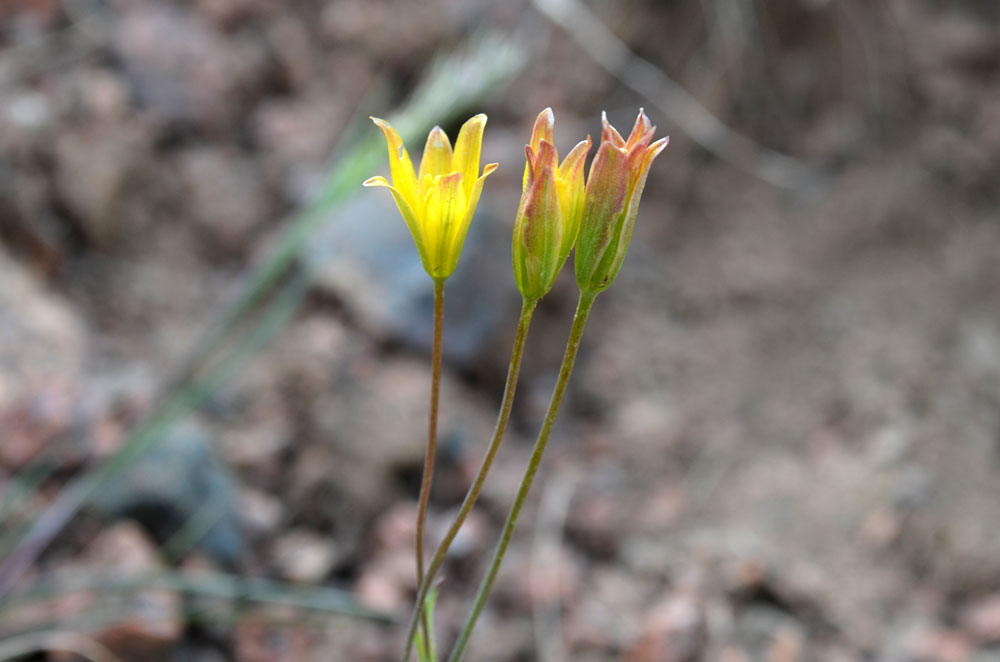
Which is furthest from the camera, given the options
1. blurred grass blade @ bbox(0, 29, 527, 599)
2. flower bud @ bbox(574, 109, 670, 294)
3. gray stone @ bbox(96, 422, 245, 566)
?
gray stone @ bbox(96, 422, 245, 566)

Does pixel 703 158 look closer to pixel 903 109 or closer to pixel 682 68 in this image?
pixel 682 68

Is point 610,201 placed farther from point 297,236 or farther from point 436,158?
point 297,236

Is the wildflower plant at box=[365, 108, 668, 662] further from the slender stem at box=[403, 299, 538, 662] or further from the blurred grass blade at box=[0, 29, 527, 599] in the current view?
the blurred grass blade at box=[0, 29, 527, 599]

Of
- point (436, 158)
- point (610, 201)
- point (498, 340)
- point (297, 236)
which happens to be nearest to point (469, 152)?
point (436, 158)

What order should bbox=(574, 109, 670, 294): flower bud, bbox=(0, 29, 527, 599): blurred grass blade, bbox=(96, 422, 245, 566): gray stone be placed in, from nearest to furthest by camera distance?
bbox=(574, 109, 670, 294): flower bud < bbox=(0, 29, 527, 599): blurred grass blade < bbox=(96, 422, 245, 566): gray stone

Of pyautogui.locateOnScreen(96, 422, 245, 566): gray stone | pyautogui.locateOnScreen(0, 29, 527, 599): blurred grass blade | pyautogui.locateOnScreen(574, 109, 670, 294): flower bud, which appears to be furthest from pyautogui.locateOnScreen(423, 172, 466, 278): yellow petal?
pyautogui.locateOnScreen(96, 422, 245, 566): gray stone

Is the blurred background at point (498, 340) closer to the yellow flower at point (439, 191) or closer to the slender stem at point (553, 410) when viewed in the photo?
the yellow flower at point (439, 191)

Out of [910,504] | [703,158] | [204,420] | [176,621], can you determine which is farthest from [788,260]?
A: [176,621]
